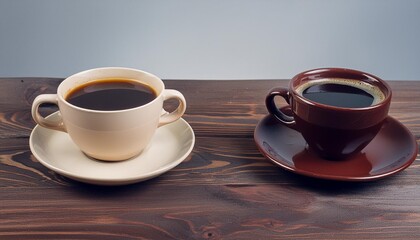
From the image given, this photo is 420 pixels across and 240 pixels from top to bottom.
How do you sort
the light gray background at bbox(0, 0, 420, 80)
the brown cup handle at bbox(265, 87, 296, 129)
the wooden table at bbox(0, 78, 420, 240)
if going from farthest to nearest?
the light gray background at bbox(0, 0, 420, 80)
the brown cup handle at bbox(265, 87, 296, 129)
the wooden table at bbox(0, 78, 420, 240)

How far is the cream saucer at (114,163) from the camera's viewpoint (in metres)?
0.50

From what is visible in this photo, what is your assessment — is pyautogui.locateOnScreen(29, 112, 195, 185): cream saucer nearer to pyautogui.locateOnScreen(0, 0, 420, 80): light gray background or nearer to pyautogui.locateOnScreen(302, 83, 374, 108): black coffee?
pyautogui.locateOnScreen(302, 83, 374, 108): black coffee

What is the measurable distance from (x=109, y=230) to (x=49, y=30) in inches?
43.2

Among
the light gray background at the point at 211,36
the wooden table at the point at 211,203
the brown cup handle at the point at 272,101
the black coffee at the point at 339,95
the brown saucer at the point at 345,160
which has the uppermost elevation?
the black coffee at the point at 339,95

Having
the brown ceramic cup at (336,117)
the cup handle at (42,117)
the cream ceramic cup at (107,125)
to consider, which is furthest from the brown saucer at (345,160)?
the cup handle at (42,117)

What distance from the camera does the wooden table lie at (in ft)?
1.53

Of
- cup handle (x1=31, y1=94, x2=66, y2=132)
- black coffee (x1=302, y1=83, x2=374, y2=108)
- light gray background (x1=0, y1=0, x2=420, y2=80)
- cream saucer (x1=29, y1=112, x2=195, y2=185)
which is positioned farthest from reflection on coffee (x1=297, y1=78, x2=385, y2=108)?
light gray background (x1=0, y1=0, x2=420, y2=80)

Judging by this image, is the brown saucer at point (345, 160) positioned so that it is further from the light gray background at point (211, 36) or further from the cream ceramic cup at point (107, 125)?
the light gray background at point (211, 36)

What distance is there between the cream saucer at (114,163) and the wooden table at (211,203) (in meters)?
0.01

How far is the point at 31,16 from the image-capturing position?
1416 mm

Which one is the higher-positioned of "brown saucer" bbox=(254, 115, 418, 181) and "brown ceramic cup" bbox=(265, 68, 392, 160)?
"brown ceramic cup" bbox=(265, 68, 392, 160)

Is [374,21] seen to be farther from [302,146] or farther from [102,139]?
[102,139]

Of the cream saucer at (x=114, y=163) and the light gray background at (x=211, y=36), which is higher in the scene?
the cream saucer at (x=114, y=163)

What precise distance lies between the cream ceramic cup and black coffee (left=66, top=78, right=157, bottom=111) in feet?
0.03
